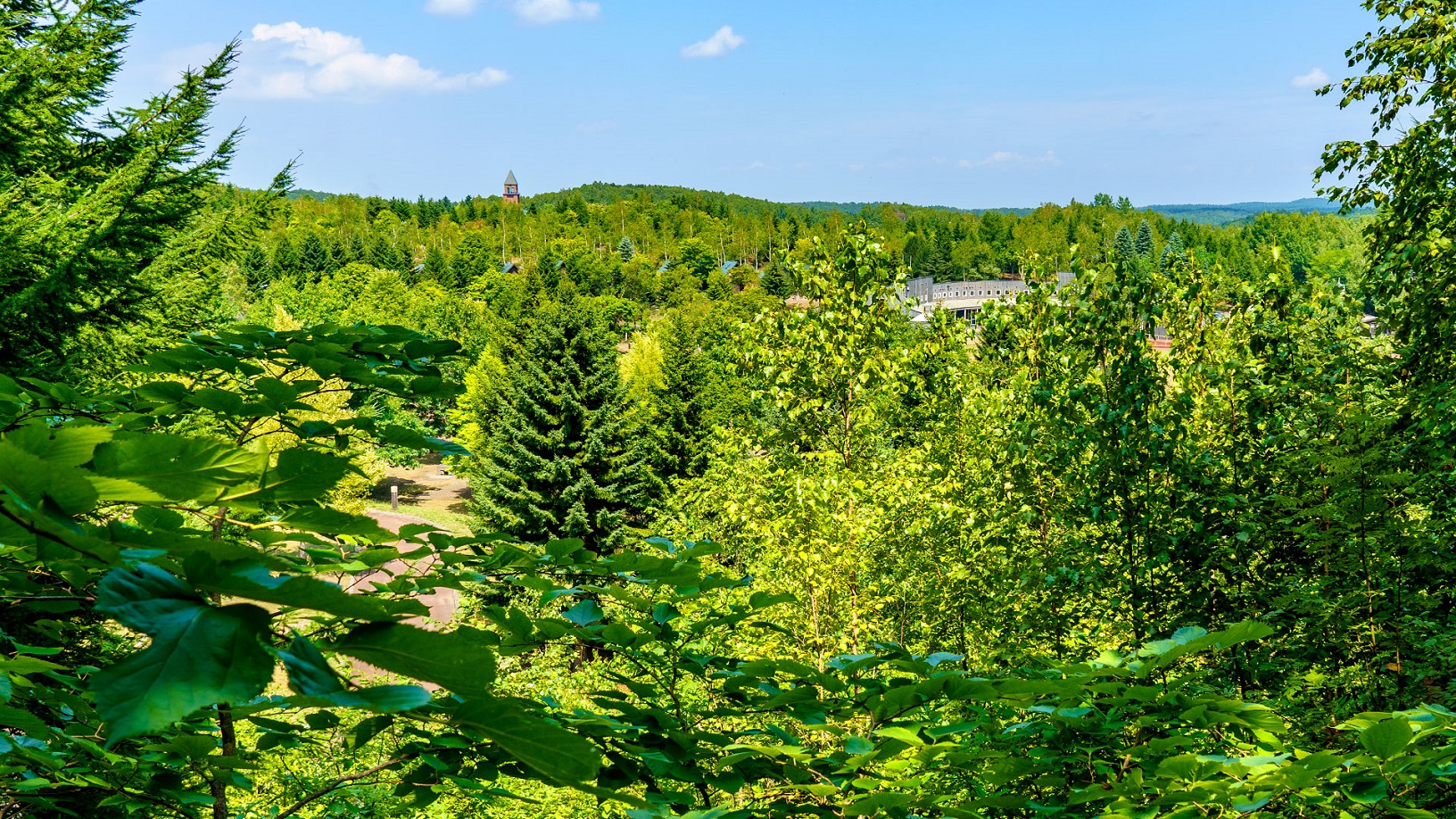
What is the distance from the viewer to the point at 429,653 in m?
0.70

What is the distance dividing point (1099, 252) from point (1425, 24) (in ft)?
12.3

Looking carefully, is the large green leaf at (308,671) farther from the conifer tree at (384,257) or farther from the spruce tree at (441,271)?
the spruce tree at (441,271)

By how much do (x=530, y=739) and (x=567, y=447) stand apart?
76.7 feet

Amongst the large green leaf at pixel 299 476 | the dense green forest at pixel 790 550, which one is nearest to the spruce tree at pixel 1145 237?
the dense green forest at pixel 790 550

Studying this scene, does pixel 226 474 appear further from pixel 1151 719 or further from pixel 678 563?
pixel 1151 719

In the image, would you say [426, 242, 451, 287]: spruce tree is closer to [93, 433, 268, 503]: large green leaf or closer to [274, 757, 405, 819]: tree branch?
[274, 757, 405, 819]: tree branch

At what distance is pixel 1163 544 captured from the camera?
5930 mm

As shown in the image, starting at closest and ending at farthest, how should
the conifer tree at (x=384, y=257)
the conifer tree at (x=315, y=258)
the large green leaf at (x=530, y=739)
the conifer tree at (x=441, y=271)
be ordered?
1. the large green leaf at (x=530, y=739)
2. the conifer tree at (x=315, y=258)
3. the conifer tree at (x=384, y=257)
4. the conifer tree at (x=441, y=271)

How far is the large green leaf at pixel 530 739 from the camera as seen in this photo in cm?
78

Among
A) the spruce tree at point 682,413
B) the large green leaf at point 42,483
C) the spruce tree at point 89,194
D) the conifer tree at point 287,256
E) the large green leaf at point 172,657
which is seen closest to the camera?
the large green leaf at point 172,657

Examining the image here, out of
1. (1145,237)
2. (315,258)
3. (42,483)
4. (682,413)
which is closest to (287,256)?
(315,258)

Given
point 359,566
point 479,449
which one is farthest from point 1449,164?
point 479,449

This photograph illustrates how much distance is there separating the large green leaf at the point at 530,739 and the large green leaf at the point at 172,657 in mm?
232

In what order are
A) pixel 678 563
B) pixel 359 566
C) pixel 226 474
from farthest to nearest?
pixel 678 563 → pixel 359 566 → pixel 226 474
